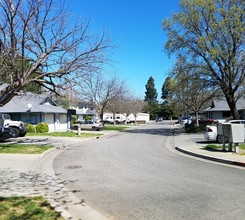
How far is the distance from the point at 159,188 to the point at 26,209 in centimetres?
→ 344

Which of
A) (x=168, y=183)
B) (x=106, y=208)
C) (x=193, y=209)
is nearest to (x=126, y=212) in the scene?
(x=106, y=208)

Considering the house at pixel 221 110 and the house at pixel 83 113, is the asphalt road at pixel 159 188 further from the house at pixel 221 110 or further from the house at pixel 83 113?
the house at pixel 83 113

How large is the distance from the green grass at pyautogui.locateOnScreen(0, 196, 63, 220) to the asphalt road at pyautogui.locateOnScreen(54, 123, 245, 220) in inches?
38.6

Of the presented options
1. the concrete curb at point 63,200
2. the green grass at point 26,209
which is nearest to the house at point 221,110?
the concrete curb at point 63,200

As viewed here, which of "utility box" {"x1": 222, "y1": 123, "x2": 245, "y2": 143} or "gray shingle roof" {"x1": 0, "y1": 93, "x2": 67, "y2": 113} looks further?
"gray shingle roof" {"x1": 0, "y1": 93, "x2": 67, "y2": 113}

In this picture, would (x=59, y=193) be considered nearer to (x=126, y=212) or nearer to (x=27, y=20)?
(x=126, y=212)

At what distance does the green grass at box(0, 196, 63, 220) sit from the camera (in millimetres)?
5582

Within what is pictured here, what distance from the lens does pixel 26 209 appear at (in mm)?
6008

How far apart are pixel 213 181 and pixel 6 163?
25.9ft

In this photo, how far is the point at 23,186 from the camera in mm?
8344

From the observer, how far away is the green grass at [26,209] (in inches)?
220

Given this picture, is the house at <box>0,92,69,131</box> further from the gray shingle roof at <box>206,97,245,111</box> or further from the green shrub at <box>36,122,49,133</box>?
the gray shingle roof at <box>206,97,245,111</box>

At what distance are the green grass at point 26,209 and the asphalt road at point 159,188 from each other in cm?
98

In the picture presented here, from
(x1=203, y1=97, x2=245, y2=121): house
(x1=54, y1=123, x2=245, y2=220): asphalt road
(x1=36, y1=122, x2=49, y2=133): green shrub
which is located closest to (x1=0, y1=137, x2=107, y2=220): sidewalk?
(x1=54, y1=123, x2=245, y2=220): asphalt road
